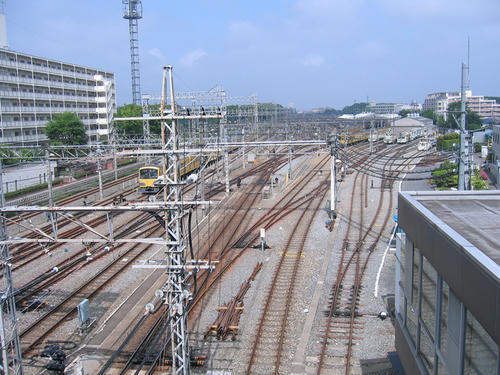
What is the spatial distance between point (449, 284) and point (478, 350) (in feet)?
2.01

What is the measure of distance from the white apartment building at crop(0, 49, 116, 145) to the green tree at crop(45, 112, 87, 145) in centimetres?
164

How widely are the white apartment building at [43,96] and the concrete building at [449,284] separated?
26.7m

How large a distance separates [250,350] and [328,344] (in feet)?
4.29

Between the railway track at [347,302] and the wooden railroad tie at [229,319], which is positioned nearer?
the railway track at [347,302]

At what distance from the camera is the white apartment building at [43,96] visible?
2936 cm

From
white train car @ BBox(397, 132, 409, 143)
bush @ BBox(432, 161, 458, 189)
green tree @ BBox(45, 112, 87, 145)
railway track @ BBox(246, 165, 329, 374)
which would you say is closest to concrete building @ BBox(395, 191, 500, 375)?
railway track @ BBox(246, 165, 329, 374)

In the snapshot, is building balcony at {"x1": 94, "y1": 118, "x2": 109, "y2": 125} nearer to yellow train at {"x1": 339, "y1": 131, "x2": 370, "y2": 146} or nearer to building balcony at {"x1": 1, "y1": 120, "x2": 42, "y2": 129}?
building balcony at {"x1": 1, "y1": 120, "x2": 42, "y2": 129}

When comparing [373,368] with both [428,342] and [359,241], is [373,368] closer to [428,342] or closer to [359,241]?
[428,342]

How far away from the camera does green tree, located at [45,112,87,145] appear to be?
30.2 meters

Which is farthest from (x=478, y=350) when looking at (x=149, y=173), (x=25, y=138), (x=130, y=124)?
(x=130, y=124)

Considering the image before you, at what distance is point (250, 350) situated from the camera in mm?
7523

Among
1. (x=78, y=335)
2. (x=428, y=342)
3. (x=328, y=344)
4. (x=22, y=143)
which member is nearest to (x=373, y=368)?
(x=328, y=344)

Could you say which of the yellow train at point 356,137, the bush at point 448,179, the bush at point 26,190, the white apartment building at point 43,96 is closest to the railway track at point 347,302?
the bush at point 448,179

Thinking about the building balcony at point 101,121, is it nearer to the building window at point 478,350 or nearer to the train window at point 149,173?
the train window at point 149,173
